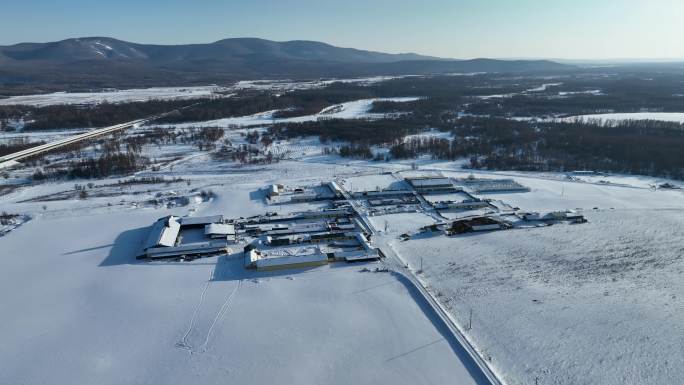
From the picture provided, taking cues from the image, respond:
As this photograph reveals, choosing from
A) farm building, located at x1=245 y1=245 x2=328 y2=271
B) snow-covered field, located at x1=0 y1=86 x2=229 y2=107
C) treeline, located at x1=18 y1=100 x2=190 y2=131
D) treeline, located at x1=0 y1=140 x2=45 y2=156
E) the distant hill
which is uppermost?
the distant hill

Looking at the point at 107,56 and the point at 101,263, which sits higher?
the point at 107,56

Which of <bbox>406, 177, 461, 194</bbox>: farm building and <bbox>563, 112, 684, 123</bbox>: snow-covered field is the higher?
<bbox>406, 177, 461, 194</bbox>: farm building

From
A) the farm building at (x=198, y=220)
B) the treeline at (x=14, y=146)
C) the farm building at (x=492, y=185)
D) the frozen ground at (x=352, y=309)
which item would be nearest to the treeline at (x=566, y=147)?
the farm building at (x=492, y=185)

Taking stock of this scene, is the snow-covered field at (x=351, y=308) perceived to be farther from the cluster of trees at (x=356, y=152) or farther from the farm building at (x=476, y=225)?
the cluster of trees at (x=356, y=152)

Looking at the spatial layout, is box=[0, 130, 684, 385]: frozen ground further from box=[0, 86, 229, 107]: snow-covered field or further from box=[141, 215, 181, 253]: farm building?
box=[0, 86, 229, 107]: snow-covered field

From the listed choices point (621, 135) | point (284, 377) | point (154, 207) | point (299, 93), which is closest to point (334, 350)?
point (284, 377)

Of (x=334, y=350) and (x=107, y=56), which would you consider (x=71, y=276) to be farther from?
(x=107, y=56)

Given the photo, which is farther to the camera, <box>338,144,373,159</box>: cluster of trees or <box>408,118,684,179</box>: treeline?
<box>338,144,373,159</box>: cluster of trees

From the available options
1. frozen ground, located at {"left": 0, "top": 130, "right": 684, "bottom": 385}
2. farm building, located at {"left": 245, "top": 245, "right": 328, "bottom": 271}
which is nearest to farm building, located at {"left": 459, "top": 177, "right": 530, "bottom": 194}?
frozen ground, located at {"left": 0, "top": 130, "right": 684, "bottom": 385}
